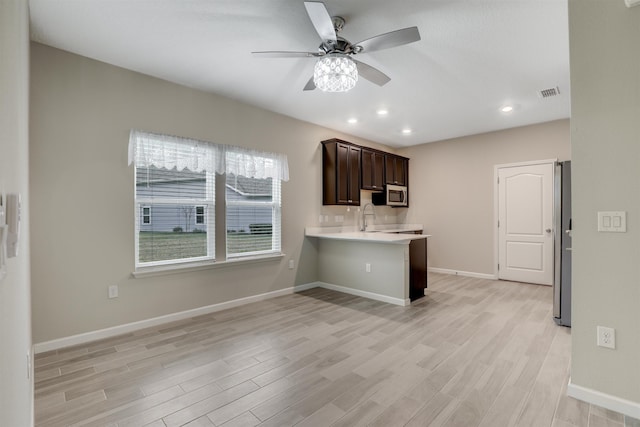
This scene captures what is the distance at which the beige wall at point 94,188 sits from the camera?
272 cm

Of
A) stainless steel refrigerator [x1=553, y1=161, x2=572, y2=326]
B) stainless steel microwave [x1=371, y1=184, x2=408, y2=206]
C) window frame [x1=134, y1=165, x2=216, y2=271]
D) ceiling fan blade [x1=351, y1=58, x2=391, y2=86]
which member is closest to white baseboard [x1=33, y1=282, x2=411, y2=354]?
window frame [x1=134, y1=165, x2=216, y2=271]

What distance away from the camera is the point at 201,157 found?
370cm

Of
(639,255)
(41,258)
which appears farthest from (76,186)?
(639,255)

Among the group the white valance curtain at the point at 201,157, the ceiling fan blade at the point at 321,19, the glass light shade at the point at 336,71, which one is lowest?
the white valance curtain at the point at 201,157

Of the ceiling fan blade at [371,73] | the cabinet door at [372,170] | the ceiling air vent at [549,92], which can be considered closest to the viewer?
the ceiling fan blade at [371,73]

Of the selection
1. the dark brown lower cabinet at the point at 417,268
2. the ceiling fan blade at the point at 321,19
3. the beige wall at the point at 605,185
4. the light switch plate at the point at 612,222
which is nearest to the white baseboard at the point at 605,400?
the beige wall at the point at 605,185

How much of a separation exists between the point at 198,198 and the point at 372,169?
322cm

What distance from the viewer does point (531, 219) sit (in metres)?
5.18

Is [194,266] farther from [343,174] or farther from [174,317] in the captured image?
[343,174]

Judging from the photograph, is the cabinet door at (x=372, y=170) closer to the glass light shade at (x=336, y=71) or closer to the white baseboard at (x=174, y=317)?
the white baseboard at (x=174, y=317)

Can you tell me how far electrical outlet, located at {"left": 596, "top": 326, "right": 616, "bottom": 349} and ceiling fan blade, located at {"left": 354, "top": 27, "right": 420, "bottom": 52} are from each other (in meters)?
2.19

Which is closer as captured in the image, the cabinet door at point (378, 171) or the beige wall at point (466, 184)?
the beige wall at point (466, 184)

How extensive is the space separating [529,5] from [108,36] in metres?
3.27

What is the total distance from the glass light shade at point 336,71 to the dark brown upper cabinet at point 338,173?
2.61 m
